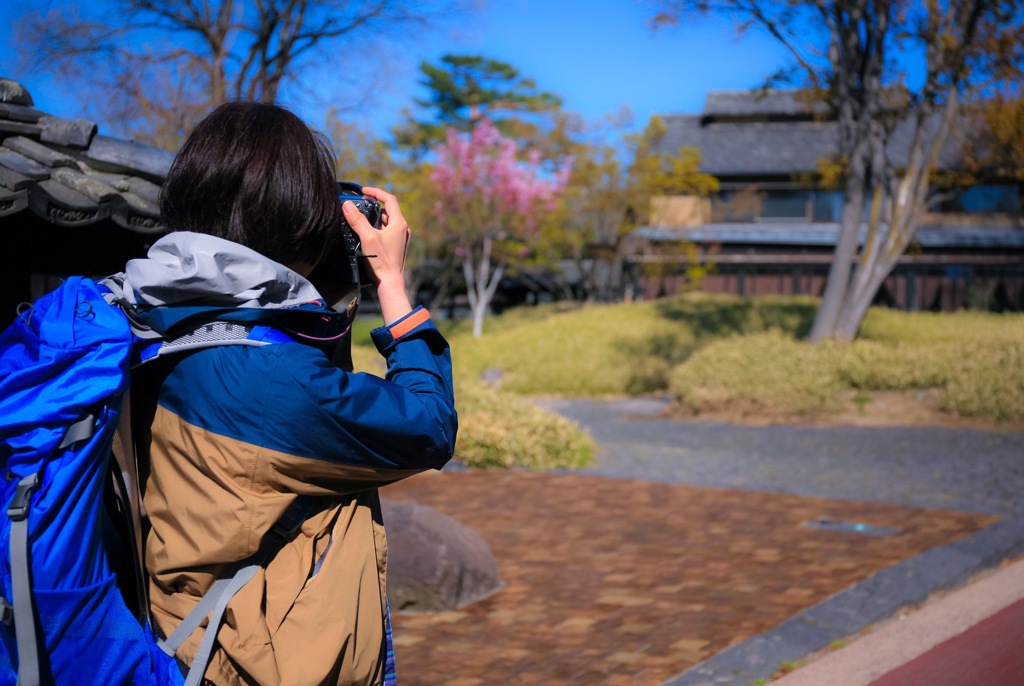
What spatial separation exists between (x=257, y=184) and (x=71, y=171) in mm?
2174

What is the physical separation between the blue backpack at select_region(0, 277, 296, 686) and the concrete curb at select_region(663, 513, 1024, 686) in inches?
119

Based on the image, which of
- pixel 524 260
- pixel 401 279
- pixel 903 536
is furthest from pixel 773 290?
pixel 401 279

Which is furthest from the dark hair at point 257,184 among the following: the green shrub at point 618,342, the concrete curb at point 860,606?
the green shrub at point 618,342

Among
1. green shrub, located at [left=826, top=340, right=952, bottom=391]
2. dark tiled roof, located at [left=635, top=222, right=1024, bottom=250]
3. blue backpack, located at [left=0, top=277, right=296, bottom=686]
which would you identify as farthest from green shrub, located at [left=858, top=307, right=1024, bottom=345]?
blue backpack, located at [left=0, top=277, right=296, bottom=686]

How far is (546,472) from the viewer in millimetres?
9227

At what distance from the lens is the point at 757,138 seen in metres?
32.8

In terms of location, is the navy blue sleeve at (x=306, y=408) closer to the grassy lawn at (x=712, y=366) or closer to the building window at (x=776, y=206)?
the grassy lawn at (x=712, y=366)

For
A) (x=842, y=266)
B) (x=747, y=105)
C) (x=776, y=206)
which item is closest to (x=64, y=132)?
(x=842, y=266)

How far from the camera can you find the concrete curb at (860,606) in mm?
4023

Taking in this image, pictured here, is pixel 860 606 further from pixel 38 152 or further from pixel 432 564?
pixel 38 152

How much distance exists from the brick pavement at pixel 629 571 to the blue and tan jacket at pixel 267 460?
9.18 feet

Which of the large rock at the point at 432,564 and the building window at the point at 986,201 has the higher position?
the building window at the point at 986,201

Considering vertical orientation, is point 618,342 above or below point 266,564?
below

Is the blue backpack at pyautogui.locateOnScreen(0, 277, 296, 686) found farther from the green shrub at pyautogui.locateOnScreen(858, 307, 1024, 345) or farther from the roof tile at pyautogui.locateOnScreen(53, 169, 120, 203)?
the green shrub at pyautogui.locateOnScreen(858, 307, 1024, 345)
